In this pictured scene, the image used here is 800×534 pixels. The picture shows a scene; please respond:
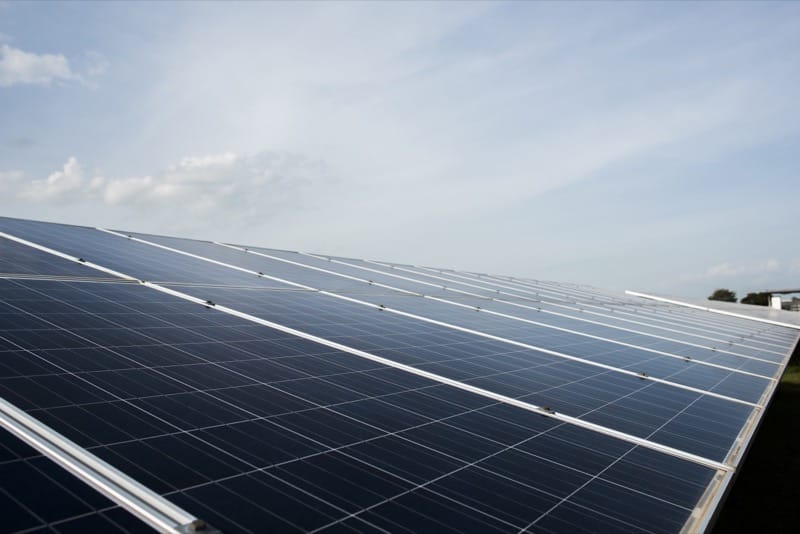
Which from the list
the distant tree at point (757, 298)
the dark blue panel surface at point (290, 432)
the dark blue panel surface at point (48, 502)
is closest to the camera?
the dark blue panel surface at point (48, 502)

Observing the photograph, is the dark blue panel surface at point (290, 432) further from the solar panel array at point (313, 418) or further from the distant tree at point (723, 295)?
the distant tree at point (723, 295)

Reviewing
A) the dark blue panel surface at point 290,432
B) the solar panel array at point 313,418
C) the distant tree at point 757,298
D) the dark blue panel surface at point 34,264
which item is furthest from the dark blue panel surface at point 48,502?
the distant tree at point 757,298

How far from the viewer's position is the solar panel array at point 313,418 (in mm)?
4559

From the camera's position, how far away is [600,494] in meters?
6.32

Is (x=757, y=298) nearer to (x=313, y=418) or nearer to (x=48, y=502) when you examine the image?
(x=313, y=418)

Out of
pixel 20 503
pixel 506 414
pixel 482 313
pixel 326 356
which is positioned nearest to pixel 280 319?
pixel 326 356

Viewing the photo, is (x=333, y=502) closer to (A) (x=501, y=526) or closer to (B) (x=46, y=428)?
(A) (x=501, y=526)

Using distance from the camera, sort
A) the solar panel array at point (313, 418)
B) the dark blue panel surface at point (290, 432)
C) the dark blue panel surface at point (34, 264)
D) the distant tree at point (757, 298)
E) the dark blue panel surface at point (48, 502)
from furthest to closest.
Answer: the distant tree at point (757, 298) < the dark blue panel surface at point (34, 264) < the dark blue panel surface at point (290, 432) < the solar panel array at point (313, 418) < the dark blue panel surface at point (48, 502)

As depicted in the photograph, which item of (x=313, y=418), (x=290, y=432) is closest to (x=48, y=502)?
(x=290, y=432)

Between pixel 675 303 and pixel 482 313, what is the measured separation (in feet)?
141

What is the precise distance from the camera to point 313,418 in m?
6.66

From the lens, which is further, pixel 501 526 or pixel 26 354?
pixel 26 354

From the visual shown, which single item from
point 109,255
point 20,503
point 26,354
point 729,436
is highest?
point 109,255

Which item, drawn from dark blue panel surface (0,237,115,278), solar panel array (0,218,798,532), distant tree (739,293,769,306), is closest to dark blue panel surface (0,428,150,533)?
solar panel array (0,218,798,532)
